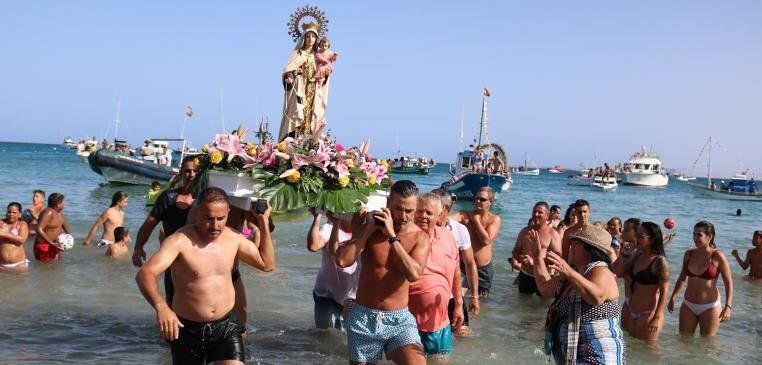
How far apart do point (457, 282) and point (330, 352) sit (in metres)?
1.85

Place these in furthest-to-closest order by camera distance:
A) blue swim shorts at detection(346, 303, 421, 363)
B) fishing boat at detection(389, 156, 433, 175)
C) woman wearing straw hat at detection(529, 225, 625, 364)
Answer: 1. fishing boat at detection(389, 156, 433, 175)
2. blue swim shorts at detection(346, 303, 421, 363)
3. woman wearing straw hat at detection(529, 225, 625, 364)

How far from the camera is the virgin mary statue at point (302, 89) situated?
23.3 feet

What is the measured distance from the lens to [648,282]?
697cm

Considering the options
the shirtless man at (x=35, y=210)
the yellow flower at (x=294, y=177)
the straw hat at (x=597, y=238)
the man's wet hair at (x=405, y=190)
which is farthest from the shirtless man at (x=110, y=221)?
the straw hat at (x=597, y=238)

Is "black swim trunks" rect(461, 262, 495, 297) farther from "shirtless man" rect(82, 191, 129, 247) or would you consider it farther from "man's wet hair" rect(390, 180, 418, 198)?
"shirtless man" rect(82, 191, 129, 247)

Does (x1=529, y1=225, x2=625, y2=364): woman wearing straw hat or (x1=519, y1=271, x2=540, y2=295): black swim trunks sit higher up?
(x1=529, y1=225, x2=625, y2=364): woman wearing straw hat

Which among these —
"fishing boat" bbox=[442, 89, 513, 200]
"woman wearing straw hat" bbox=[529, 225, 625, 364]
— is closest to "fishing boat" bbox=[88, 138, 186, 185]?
"fishing boat" bbox=[442, 89, 513, 200]

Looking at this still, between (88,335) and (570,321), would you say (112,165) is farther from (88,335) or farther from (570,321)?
(570,321)

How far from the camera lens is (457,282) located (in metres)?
5.95

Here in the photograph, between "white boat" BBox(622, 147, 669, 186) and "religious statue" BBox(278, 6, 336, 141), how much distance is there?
68.7 metres

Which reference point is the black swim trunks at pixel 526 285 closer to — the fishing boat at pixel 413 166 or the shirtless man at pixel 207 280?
the shirtless man at pixel 207 280

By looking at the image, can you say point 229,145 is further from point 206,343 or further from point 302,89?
point 302,89

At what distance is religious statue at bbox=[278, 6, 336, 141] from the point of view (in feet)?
23.3

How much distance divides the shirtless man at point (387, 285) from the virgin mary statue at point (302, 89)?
2645 mm
